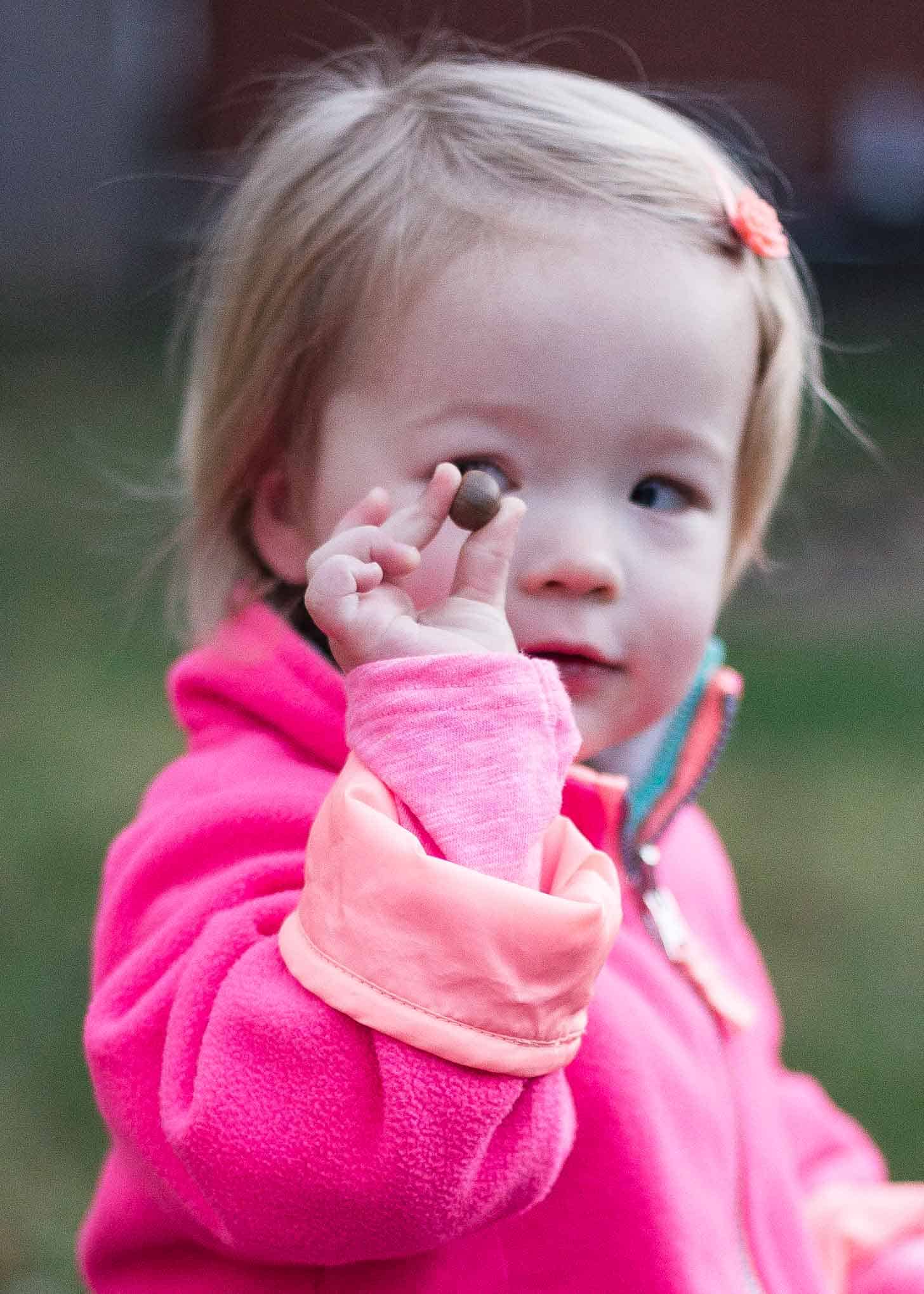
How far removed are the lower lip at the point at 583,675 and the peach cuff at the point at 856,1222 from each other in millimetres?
771

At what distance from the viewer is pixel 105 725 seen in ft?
14.1

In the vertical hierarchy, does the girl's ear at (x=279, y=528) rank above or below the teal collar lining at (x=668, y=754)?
above

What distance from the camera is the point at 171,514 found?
10.00 feet

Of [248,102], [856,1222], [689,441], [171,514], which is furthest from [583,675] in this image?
[248,102]

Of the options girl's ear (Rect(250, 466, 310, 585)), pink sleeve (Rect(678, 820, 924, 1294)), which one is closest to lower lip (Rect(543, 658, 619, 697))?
girl's ear (Rect(250, 466, 310, 585))

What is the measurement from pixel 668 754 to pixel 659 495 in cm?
36

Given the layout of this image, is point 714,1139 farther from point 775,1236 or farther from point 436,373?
point 436,373

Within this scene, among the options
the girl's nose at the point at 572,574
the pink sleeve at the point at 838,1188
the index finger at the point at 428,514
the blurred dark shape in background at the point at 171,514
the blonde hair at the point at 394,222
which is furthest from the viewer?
the blurred dark shape in background at the point at 171,514

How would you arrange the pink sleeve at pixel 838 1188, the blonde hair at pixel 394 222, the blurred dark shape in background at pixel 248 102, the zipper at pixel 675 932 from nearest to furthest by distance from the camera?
the blonde hair at pixel 394 222 → the zipper at pixel 675 932 → the pink sleeve at pixel 838 1188 → the blurred dark shape in background at pixel 248 102

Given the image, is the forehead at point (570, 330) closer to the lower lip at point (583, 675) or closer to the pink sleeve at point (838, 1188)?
the lower lip at point (583, 675)

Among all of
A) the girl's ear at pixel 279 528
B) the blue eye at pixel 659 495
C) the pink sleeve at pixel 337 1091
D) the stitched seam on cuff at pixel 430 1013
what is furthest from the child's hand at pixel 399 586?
the girl's ear at pixel 279 528

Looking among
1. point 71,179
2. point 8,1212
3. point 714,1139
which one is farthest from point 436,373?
point 71,179

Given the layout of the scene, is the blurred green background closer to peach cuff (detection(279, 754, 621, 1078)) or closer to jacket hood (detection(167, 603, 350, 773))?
jacket hood (detection(167, 603, 350, 773))

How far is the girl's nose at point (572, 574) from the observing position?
56.7 inches
